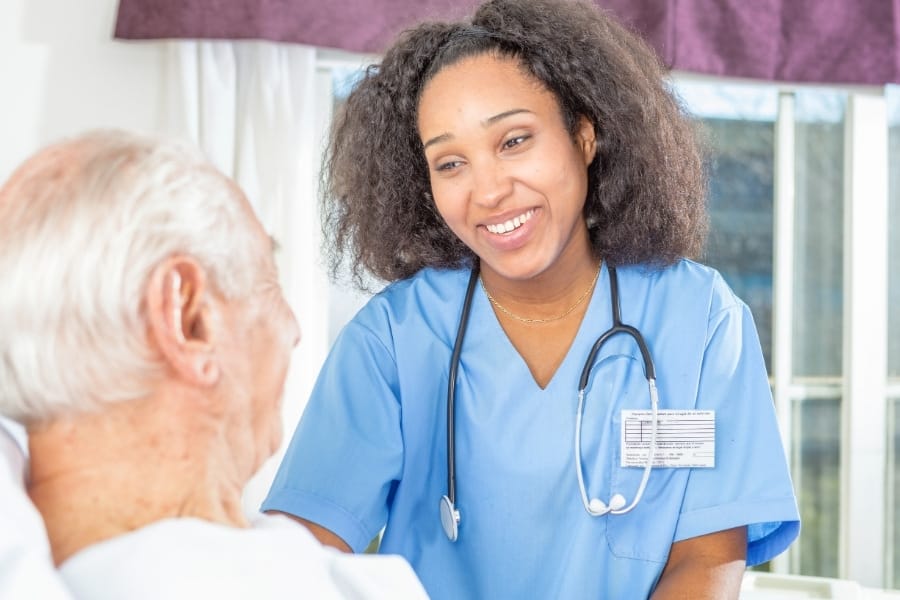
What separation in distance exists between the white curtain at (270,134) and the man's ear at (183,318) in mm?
1978

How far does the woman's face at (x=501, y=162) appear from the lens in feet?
4.42

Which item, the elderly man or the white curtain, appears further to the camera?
the white curtain

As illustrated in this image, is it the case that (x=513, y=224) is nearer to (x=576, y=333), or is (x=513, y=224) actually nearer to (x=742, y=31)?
(x=576, y=333)

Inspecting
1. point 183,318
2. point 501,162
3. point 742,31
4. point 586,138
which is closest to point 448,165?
point 501,162

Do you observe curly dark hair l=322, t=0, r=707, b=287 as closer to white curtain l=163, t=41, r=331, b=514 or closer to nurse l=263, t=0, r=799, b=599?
nurse l=263, t=0, r=799, b=599

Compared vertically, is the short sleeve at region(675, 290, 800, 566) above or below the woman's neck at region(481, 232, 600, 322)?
below

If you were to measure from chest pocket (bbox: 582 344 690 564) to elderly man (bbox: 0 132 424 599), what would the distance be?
67 centimetres

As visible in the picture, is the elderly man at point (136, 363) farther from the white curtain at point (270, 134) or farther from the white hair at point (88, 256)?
the white curtain at point (270, 134)

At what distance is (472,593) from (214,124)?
167 cm

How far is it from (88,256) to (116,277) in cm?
2

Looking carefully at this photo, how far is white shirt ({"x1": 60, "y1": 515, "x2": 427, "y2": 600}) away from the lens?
671 millimetres

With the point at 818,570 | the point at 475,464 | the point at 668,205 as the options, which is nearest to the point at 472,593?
the point at 475,464

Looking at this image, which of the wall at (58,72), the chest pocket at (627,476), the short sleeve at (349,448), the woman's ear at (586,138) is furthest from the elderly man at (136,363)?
the wall at (58,72)

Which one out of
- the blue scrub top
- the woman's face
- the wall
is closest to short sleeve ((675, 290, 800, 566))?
the blue scrub top
